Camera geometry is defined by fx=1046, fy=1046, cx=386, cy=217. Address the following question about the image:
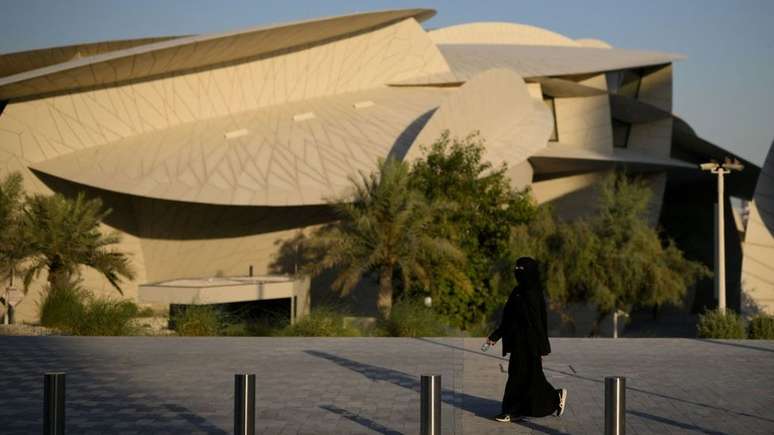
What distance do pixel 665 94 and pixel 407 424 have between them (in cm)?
4037

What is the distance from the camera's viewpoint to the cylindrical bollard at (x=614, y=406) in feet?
23.4

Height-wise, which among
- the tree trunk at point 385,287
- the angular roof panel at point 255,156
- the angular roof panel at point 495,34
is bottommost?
the tree trunk at point 385,287

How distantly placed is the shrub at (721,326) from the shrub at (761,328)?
427mm

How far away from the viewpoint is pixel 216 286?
27.0m

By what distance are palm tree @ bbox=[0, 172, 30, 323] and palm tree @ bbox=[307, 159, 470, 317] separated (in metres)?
7.40

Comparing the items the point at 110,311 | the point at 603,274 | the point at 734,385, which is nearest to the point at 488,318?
the point at 603,274

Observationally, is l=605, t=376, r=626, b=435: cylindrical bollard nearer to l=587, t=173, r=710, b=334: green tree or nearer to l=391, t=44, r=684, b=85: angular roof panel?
l=587, t=173, r=710, b=334: green tree

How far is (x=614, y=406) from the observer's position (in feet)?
23.4

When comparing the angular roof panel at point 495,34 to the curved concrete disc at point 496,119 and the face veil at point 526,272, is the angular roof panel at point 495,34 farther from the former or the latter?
the face veil at point 526,272

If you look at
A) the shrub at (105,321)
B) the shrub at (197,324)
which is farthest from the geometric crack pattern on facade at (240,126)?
the shrub at (105,321)

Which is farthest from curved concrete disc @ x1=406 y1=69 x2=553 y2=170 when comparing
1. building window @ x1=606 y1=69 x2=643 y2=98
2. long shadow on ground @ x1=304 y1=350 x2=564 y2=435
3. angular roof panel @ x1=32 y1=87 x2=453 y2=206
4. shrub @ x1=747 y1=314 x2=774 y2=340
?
long shadow on ground @ x1=304 y1=350 x2=564 y2=435

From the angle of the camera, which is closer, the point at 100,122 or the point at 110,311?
the point at 110,311

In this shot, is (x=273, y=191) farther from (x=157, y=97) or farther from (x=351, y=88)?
(x=351, y=88)

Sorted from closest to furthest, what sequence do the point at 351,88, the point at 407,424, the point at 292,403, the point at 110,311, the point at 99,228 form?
the point at 407,424 < the point at 292,403 < the point at 110,311 < the point at 99,228 < the point at 351,88
